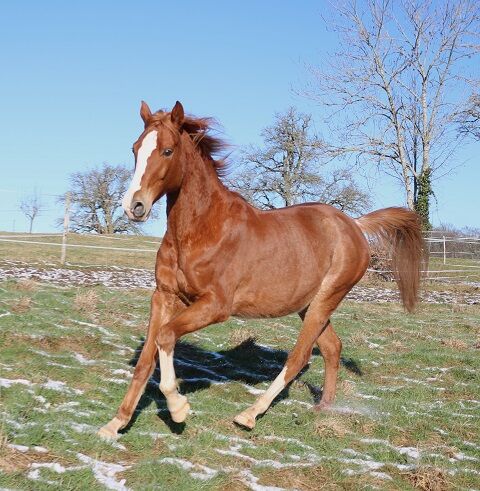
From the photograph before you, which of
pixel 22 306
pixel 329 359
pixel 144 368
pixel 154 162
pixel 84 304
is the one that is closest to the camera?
pixel 154 162

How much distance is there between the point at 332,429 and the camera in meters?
4.64

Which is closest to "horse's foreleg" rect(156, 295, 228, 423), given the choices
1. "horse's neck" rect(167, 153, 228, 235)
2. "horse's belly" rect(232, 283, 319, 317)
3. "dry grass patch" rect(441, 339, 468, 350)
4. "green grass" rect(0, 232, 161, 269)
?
"horse's belly" rect(232, 283, 319, 317)

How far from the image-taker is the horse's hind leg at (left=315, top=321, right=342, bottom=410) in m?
5.64

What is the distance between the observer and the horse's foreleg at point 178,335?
4.08 metres

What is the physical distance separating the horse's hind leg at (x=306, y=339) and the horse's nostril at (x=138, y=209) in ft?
6.00

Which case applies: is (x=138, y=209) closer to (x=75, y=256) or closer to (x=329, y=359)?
(x=329, y=359)

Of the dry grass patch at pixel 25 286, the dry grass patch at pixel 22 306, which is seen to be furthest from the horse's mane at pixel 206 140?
the dry grass patch at pixel 25 286

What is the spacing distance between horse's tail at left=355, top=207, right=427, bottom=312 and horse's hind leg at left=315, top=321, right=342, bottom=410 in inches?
63.5

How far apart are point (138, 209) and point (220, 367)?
298cm

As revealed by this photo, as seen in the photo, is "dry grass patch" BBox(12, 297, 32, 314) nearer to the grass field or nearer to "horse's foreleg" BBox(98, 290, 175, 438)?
the grass field

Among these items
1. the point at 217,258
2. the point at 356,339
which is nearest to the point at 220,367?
the point at 217,258

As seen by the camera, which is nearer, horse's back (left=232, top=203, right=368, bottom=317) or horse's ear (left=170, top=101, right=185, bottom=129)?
horse's ear (left=170, top=101, right=185, bottom=129)

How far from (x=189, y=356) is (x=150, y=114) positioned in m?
3.10

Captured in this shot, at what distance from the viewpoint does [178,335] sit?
4.29 meters
